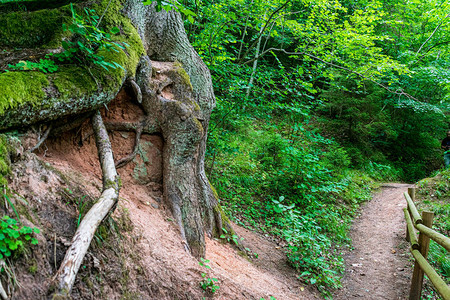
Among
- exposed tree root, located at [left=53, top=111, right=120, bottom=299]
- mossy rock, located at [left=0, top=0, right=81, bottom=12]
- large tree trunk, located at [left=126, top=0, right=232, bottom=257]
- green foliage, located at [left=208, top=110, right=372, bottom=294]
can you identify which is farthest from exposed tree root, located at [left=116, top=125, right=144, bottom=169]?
green foliage, located at [left=208, top=110, right=372, bottom=294]

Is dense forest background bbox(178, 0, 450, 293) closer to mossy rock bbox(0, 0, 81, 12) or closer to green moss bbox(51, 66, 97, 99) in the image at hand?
green moss bbox(51, 66, 97, 99)

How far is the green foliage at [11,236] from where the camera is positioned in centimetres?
168

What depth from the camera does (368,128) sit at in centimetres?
1352

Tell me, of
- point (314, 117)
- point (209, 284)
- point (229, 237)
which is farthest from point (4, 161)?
point (314, 117)

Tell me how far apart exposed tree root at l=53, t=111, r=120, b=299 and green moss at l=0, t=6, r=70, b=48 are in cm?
121

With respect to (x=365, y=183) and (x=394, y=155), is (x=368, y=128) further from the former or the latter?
(x=394, y=155)

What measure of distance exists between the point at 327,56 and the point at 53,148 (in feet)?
22.3

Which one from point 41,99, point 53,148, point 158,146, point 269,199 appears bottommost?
point 269,199

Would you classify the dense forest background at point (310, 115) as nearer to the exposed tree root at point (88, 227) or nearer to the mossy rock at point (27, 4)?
the mossy rock at point (27, 4)

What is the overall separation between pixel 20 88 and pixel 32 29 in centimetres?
131

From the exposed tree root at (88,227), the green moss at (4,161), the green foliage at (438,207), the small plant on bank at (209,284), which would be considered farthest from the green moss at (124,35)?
the green foliage at (438,207)

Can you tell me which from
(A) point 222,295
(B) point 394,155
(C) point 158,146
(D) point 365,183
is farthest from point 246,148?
(B) point 394,155

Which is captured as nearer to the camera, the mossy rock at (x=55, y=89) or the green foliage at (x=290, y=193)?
the mossy rock at (x=55, y=89)

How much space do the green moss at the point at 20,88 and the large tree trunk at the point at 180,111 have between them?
1792 mm
